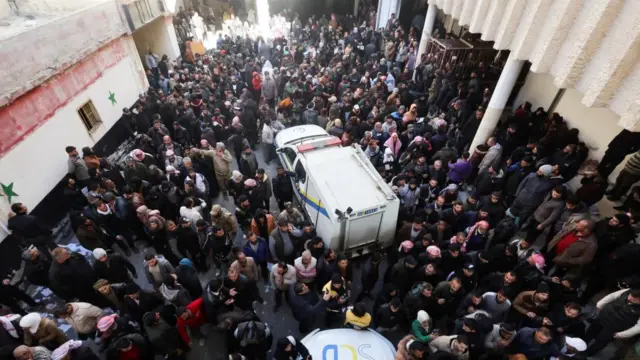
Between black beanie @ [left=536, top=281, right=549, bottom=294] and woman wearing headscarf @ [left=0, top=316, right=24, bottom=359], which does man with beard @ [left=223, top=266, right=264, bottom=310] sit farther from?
black beanie @ [left=536, top=281, right=549, bottom=294]

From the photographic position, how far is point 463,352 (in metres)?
3.89

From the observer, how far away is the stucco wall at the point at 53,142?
21.3 ft

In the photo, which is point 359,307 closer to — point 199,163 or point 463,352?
point 463,352

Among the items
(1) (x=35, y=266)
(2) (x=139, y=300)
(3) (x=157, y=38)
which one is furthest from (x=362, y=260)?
(3) (x=157, y=38)

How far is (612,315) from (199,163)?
26.5 feet

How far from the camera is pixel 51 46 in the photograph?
7520mm

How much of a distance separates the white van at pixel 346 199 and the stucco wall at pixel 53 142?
5850 millimetres

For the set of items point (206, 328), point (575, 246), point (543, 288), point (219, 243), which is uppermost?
point (543, 288)

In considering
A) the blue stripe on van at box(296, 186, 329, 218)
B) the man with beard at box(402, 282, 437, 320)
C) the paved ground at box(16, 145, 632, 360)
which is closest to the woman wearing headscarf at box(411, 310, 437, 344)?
the man with beard at box(402, 282, 437, 320)

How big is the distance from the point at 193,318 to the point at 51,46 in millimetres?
7621

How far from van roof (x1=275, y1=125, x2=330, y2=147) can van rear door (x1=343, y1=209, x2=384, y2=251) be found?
3.45 m

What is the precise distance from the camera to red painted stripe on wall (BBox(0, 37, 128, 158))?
20.7 feet

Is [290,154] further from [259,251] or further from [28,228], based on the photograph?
[28,228]

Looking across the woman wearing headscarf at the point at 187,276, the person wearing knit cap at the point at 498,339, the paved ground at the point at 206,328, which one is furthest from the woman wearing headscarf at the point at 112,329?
the person wearing knit cap at the point at 498,339
